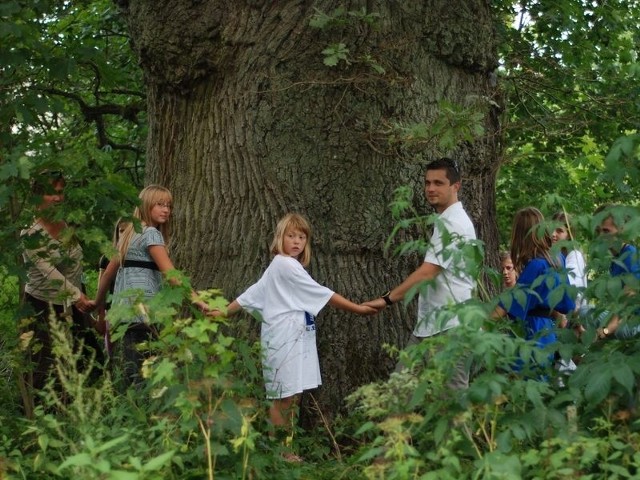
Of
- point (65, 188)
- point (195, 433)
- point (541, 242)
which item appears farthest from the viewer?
point (541, 242)

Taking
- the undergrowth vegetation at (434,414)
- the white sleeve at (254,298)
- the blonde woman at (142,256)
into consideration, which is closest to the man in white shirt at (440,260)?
the white sleeve at (254,298)

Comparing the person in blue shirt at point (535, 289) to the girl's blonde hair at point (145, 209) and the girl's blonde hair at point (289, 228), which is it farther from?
the girl's blonde hair at point (145, 209)

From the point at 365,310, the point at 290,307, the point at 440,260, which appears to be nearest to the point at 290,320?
the point at 290,307

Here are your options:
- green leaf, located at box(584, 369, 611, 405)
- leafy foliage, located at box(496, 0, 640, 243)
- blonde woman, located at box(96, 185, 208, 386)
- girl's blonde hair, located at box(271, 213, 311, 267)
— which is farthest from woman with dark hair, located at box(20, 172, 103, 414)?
leafy foliage, located at box(496, 0, 640, 243)

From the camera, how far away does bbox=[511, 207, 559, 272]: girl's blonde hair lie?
6.19 m

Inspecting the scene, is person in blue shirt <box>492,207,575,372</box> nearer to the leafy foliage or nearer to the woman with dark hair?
the leafy foliage

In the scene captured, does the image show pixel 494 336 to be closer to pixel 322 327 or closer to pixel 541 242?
pixel 541 242

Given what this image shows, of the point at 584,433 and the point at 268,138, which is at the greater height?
the point at 268,138

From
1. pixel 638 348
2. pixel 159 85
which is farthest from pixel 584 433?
pixel 159 85

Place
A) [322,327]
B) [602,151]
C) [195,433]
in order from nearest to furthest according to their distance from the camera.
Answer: [195,433] < [322,327] < [602,151]

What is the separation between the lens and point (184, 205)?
7129mm

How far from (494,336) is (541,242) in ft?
6.93

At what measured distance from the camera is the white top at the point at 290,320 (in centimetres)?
611

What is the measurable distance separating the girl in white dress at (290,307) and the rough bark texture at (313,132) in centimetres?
47
